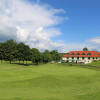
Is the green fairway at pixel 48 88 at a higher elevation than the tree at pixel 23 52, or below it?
below

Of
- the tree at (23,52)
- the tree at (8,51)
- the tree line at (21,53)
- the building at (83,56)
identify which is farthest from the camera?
the building at (83,56)

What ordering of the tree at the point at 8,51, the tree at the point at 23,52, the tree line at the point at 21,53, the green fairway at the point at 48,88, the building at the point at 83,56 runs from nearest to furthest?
the green fairway at the point at 48,88 < the tree line at the point at 21,53 < the tree at the point at 23,52 < the tree at the point at 8,51 < the building at the point at 83,56

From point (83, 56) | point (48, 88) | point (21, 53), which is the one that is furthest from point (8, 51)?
point (48, 88)

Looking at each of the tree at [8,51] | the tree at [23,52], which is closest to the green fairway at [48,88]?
the tree at [23,52]

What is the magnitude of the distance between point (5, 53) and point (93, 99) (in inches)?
3401

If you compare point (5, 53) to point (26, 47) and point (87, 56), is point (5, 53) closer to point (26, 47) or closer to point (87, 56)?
point (26, 47)

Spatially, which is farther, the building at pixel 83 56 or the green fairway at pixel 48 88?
the building at pixel 83 56

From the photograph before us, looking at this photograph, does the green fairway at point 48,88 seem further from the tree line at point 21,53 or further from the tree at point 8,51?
the tree at point 8,51

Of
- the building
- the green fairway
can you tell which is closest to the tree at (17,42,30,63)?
the building

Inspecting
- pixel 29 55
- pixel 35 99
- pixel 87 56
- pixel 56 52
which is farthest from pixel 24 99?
pixel 56 52

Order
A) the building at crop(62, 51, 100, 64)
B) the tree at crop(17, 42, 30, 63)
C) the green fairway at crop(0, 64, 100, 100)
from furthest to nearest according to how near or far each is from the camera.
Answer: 1. the building at crop(62, 51, 100, 64)
2. the tree at crop(17, 42, 30, 63)
3. the green fairway at crop(0, 64, 100, 100)

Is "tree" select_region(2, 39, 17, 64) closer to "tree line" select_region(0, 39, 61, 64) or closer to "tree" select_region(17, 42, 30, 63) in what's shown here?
"tree line" select_region(0, 39, 61, 64)

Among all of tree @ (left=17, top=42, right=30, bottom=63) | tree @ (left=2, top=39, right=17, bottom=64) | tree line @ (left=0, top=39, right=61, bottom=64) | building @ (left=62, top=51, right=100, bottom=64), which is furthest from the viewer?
building @ (left=62, top=51, right=100, bottom=64)

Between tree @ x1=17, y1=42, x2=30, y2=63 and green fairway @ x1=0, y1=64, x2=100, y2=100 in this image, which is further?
tree @ x1=17, y1=42, x2=30, y2=63
